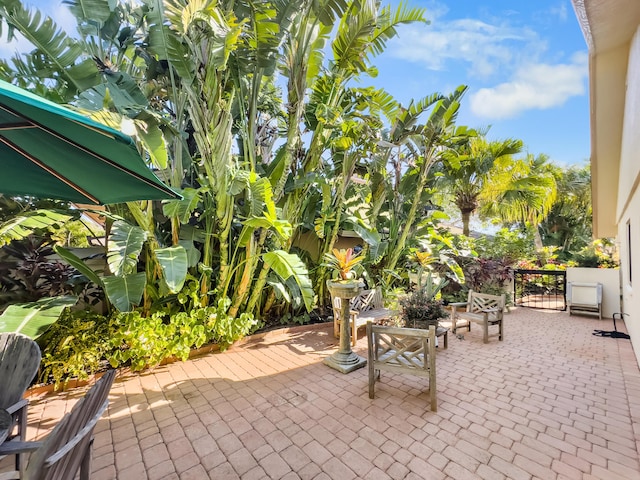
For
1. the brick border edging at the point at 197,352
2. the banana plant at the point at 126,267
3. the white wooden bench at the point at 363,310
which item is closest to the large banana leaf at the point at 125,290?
the banana plant at the point at 126,267

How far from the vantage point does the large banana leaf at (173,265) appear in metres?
3.30

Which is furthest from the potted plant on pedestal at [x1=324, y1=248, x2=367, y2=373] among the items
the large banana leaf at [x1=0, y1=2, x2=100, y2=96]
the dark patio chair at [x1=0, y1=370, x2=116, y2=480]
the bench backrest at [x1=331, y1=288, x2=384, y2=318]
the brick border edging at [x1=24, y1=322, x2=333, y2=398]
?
the large banana leaf at [x1=0, y1=2, x2=100, y2=96]

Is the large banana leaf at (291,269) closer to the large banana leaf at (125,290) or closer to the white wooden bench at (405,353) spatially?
the white wooden bench at (405,353)

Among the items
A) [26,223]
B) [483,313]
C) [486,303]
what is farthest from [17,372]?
[486,303]

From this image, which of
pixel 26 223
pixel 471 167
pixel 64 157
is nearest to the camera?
pixel 64 157

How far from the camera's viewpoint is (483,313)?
5395mm

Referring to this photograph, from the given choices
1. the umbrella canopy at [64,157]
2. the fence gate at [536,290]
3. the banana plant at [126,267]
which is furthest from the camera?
the fence gate at [536,290]

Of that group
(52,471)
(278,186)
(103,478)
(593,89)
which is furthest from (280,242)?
(593,89)

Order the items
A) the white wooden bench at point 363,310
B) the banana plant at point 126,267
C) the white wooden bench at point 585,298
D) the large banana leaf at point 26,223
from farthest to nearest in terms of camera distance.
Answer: the white wooden bench at point 585,298
the white wooden bench at point 363,310
the banana plant at point 126,267
the large banana leaf at point 26,223

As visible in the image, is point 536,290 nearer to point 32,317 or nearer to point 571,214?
point 571,214

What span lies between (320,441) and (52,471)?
6.60 ft

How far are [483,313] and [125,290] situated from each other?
5.84 m

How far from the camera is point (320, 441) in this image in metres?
2.57

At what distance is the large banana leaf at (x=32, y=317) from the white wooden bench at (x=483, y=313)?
5.99 m
